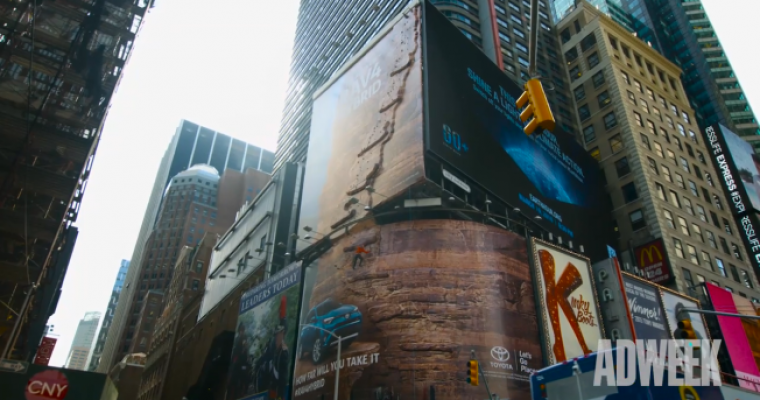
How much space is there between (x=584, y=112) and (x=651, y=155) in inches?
494

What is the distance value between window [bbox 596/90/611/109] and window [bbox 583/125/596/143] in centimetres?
307

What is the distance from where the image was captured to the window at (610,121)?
6636 cm

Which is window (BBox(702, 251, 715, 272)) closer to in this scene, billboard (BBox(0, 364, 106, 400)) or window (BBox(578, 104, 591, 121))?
window (BBox(578, 104, 591, 121))

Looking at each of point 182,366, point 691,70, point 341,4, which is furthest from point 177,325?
point 691,70

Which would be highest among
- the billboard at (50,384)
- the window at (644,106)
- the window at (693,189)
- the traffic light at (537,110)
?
the window at (644,106)

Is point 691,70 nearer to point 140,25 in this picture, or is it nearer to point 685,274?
point 685,274

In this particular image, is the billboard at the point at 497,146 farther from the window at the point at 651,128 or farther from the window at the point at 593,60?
the window at the point at 593,60

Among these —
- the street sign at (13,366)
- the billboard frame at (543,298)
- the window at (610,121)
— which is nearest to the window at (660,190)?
the window at (610,121)

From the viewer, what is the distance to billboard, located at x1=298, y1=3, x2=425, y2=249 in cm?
Result: 3853

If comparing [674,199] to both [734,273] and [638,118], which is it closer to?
[734,273]

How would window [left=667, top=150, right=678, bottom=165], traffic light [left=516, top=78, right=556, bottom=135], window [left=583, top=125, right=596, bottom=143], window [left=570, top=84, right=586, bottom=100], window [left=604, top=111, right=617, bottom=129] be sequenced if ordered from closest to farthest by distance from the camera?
traffic light [left=516, top=78, right=556, bottom=135] < window [left=667, top=150, right=678, bottom=165] < window [left=604, top=111, right=617, bottom=129] < window [left=583, top=125, right=596, bottom=143] < window [left=570, top=84, right=586, bottom=100]

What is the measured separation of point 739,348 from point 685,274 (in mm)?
8035

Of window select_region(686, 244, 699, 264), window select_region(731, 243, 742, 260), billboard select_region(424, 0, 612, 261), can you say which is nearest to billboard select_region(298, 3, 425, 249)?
Result: billboard select_region(424, 0, 612, 261)

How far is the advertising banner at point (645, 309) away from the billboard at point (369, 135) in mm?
21000
